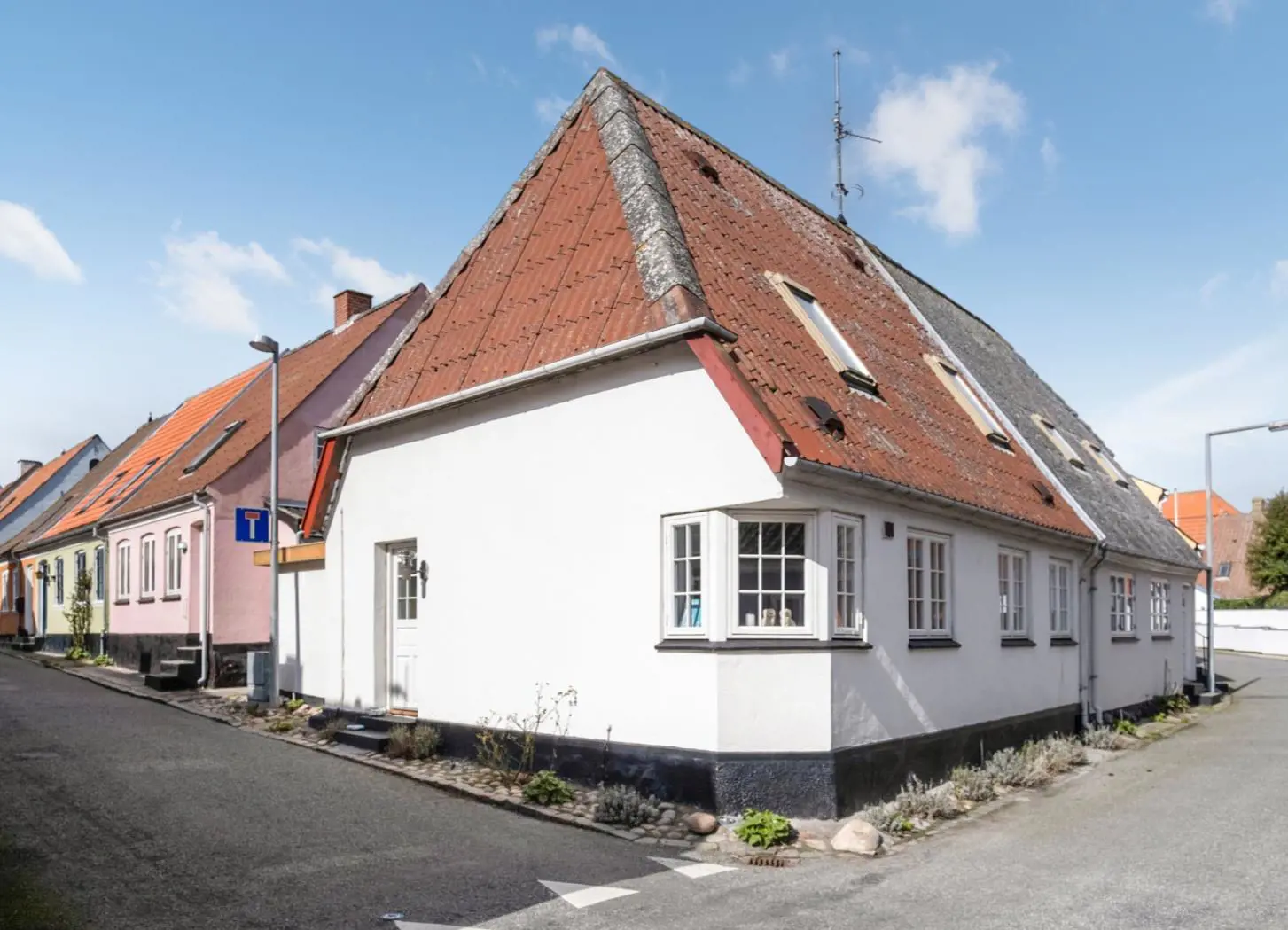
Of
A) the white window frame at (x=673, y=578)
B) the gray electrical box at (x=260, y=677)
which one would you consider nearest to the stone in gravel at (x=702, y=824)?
the white window frame at (x=673, y=578)

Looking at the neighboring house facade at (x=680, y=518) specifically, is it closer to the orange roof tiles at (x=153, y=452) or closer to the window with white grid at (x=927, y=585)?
the window with white grid at (x=927, y=585)

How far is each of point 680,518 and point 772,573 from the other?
0.94 meters

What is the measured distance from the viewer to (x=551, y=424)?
1101cm

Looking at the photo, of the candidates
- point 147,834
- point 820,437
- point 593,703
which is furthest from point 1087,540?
point 147,834

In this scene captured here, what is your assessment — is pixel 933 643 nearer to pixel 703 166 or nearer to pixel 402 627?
pixel 402 627

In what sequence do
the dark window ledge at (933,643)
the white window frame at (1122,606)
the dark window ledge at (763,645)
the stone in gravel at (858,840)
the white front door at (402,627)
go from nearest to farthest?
the stone in gravel at (858,840) < the dark window ledge at (763,645) < the dark window ledge at (933,643) < the white front door at (402,627) < the white window frame at (1122,606)

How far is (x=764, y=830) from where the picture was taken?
8.69 metres

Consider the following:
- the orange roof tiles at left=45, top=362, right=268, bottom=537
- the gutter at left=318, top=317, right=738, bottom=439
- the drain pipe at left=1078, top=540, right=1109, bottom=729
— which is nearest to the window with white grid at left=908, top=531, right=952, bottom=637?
the gutter at left=318, top=317, right=738, bottom=439

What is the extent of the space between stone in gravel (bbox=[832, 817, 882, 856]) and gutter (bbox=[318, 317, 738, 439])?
4.21 m

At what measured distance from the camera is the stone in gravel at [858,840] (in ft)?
28.1

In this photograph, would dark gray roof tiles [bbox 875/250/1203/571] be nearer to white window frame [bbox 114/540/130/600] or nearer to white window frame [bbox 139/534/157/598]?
white window frame [bbox 139/534/157/598]

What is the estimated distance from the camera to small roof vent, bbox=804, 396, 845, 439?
32.6 ft

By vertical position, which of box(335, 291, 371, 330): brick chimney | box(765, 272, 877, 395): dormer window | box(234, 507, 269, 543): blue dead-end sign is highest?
box(335, 291, 371, 330): brick chimney

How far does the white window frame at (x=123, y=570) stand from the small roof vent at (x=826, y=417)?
1883cm
